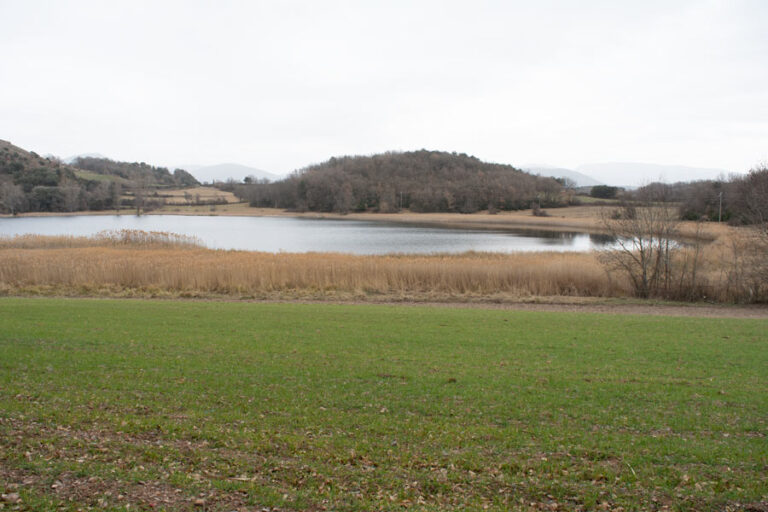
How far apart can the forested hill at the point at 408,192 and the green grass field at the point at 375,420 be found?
4143 inches

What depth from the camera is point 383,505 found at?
429 centimetres

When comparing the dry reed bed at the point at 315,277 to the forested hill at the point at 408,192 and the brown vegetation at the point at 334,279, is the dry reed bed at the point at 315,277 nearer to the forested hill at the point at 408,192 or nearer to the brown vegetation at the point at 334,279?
the brown vegetation at the point at 334,279

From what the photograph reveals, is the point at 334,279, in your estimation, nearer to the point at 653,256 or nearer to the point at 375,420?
the point at 653,256

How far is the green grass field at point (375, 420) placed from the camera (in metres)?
4.49

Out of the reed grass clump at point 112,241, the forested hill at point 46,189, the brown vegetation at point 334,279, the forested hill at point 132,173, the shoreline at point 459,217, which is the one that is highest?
the forested hill at point 132,173

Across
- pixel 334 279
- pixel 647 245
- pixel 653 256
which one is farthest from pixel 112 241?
pixel 653 256

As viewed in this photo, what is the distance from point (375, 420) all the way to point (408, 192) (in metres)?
125

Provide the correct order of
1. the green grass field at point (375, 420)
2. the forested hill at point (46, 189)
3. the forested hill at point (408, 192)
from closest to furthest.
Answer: the green grass field at point (375, 420), the forested hill at point (46, 189), the forested hill at point (408, 192)

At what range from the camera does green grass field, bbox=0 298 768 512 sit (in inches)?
177

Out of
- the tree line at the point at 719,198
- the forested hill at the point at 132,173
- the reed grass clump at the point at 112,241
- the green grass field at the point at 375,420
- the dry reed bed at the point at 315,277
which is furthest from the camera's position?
the forested hill at the point at 132,173

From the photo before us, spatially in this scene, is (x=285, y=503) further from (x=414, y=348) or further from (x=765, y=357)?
(x=765, y=357)

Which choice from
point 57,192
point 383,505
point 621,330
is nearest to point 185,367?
point 383,505

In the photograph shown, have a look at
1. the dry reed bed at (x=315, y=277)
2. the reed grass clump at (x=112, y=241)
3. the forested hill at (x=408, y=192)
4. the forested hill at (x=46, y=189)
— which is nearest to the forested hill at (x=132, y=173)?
the forested hill at (x=46, y=189)

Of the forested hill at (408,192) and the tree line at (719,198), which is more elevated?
the forested hill at (408,192)
